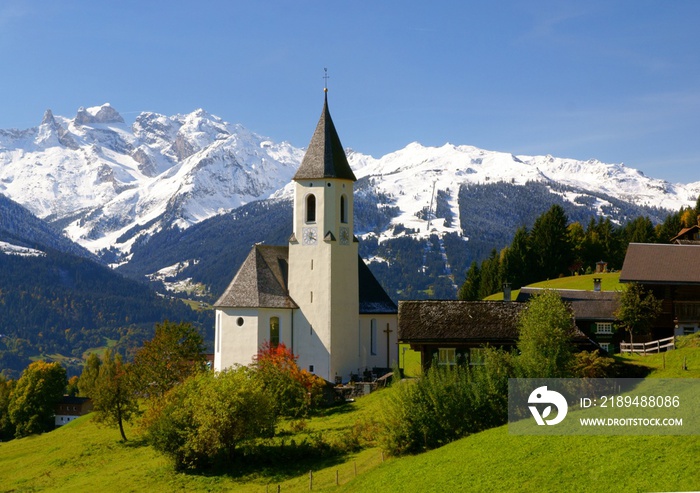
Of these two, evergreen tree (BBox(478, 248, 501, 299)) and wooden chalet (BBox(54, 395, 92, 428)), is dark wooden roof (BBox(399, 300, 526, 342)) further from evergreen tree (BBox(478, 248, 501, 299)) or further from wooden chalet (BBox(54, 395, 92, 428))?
wooden chalet (BBox(54, 395, 92, 428))

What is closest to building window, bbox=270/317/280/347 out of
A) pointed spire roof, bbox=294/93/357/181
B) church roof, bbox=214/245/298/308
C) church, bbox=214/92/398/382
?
church, bbox=214/92/398/382

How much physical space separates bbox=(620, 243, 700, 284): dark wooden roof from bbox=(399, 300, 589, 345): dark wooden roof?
429 inches

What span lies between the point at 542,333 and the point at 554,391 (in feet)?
15.0

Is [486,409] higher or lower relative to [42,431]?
higher

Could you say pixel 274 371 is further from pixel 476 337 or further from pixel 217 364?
pixel 476 337

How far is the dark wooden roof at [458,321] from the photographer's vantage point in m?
56.1

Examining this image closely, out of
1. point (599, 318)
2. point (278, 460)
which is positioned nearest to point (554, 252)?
point (599, 318)

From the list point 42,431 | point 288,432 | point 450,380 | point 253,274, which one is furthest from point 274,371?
point 42,431

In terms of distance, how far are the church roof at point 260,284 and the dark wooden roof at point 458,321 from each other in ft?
46.2

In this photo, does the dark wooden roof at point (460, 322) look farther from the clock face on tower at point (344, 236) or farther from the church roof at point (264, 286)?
the church roof at point (264, 286)

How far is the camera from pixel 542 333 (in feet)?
163

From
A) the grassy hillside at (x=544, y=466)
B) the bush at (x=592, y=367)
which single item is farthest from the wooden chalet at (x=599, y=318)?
the grassy hillside at (x=544, y=466)

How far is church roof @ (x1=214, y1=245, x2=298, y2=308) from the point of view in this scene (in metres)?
69.9

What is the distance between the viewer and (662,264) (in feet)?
210
